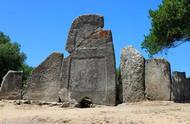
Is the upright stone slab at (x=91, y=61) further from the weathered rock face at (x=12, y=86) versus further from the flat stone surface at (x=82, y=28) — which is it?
the weathered rock face at (x=12, y=86)

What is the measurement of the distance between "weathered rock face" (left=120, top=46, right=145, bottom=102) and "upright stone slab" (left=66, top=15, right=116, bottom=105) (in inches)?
17.2

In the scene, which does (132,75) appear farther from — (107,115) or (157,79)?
(107,115)

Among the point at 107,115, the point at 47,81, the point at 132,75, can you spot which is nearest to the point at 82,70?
the point at 47,81

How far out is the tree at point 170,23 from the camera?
19672mm

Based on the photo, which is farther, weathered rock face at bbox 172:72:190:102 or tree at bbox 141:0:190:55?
tree at bbox 141:0:190:55

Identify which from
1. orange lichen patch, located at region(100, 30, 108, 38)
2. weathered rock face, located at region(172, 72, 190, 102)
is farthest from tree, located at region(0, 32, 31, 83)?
weathered rock face, located at region(172, 72, 190, 102)

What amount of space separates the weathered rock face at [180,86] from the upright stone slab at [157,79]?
0.69 m

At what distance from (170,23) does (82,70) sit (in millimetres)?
4523

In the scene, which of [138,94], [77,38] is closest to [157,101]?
[138,94]

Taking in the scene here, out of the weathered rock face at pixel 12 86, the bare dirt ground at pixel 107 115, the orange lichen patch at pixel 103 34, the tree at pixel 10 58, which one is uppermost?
the tree at pixel 10 58

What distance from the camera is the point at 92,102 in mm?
17469

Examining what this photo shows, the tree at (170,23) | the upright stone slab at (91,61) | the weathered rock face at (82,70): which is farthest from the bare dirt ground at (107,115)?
the tree at (170,23)

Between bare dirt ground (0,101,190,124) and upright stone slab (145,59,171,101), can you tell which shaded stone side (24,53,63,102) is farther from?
upright stone slab (145,59,171,101)

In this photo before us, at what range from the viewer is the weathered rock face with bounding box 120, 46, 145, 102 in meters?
17.4
